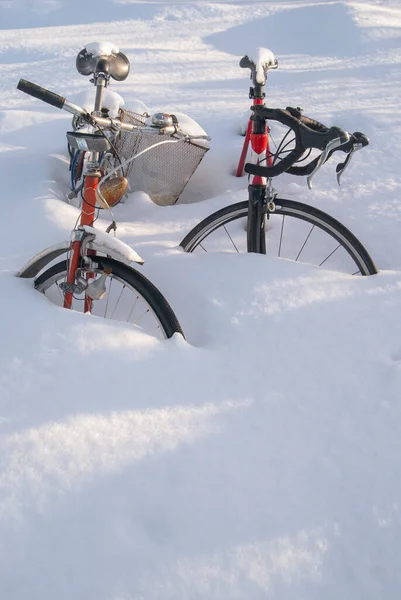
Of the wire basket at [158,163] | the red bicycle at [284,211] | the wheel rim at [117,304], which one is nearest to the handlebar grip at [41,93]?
the wheel rim at [117,304]

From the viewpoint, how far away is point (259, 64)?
3205 millimetres

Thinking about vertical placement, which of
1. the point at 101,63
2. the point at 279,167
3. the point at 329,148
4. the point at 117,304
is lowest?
the point at 117,304

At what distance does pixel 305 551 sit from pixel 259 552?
0.12 metres

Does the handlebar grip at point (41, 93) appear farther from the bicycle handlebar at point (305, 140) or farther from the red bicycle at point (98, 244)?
the bicycle handlebar at point (305, 140)

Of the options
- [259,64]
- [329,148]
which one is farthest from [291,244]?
[329,148]

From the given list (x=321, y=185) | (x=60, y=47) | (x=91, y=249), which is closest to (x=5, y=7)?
(x=60, y=47)

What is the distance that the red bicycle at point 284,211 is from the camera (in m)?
2.17

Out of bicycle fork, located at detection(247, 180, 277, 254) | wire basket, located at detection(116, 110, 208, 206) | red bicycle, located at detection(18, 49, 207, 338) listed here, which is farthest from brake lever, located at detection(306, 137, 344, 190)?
wire basket, located at detection(116, 110, 208, 206)

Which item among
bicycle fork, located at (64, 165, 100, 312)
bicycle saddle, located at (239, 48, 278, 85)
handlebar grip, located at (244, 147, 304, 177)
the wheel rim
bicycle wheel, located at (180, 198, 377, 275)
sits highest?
bicycle saddle, located at (239, 48, 278, 85)

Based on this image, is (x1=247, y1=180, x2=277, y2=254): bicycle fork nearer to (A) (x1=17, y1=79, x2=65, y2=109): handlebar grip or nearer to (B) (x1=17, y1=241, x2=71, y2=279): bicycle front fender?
(B) (x1=17, y1=241, x2=71, y2=279): bicycle front fender

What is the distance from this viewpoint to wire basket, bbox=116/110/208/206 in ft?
11.9

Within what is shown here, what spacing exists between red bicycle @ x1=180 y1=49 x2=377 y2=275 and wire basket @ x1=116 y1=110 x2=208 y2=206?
0.58m

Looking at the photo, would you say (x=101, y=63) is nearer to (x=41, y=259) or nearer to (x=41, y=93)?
(x=41, y=93)

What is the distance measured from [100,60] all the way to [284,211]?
0.95 metres
